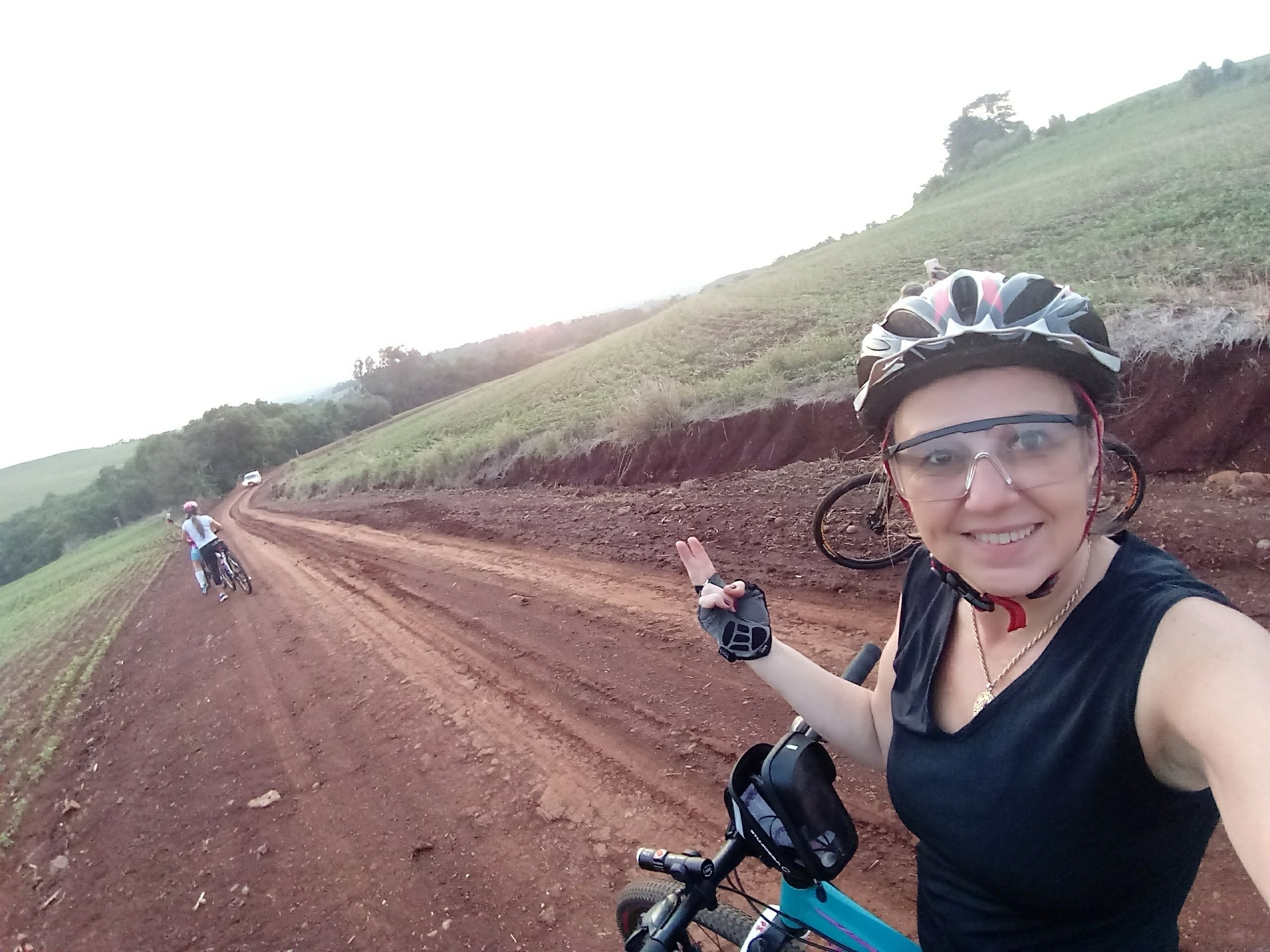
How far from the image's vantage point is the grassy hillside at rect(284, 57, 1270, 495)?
11.0 metres

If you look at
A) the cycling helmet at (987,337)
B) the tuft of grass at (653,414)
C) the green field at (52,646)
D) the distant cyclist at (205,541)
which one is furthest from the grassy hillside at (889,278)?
the cycling helmet at (987,337)

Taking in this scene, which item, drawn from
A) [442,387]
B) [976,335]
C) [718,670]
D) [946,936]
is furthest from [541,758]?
[442,387]

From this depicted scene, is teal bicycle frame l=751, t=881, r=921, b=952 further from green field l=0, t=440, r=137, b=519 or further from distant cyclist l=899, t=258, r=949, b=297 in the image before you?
green field l=0, t=440, r=137, b=519

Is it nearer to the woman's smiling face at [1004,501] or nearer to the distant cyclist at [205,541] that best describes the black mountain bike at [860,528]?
the woman's smiling face at [1004,501]

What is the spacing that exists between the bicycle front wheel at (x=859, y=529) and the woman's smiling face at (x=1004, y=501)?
13.0 ft

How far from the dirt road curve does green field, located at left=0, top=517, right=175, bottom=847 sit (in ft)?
1.52

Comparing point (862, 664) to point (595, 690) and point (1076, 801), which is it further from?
point (595, 690)

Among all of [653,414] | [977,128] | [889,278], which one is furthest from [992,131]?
[653,414]

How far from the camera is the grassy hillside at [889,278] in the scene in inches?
432

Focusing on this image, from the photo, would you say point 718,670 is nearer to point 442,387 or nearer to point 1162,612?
point 1162,612

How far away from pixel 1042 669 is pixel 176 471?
54.3m

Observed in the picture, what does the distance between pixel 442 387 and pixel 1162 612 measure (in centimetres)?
6954

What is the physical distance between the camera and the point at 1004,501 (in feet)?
Result: 4.17

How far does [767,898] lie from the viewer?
9.59 feet
